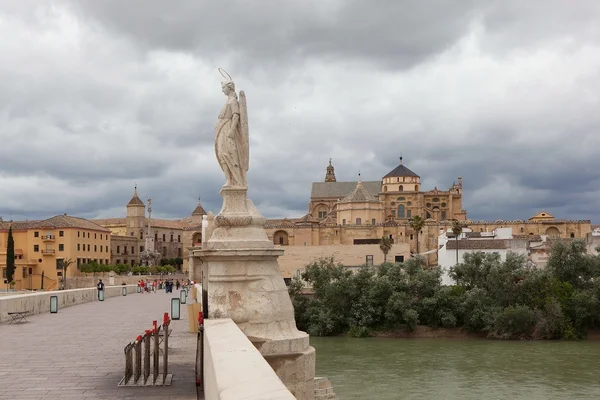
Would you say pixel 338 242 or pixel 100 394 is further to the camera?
pixel 338 242

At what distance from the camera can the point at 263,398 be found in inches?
Answer: 110

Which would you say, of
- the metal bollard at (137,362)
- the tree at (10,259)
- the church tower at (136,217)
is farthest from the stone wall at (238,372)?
the church tower at (136,217)

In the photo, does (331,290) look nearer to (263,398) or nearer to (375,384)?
(375,384)

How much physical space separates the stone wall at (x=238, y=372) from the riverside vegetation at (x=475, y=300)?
1207 inches

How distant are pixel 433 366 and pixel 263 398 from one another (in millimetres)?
24593

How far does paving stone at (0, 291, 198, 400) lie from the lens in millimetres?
6477

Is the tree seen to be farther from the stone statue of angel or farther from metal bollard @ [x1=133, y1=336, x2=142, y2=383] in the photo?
the stone statue of angel

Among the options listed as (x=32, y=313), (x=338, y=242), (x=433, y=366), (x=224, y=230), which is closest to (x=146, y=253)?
(x=338, y=242)

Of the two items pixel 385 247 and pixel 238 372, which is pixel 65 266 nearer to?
pixel 385 247

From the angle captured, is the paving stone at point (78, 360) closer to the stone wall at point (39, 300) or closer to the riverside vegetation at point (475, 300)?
the stone wall at point (39, 300)

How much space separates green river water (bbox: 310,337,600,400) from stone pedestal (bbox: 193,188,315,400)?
14077mm

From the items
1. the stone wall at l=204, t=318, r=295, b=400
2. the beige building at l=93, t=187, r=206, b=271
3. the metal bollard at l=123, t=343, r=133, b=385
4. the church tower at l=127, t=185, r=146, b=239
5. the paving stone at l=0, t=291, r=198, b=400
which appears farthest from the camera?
the church tower at l=127, t=185, r=146, b=239

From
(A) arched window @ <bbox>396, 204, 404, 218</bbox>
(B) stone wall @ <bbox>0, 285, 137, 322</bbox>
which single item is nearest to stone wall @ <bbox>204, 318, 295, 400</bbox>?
(B) stone wall @ <bbox>0, 285, 137, 322</bbox>

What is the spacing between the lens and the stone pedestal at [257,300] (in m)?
6.54
